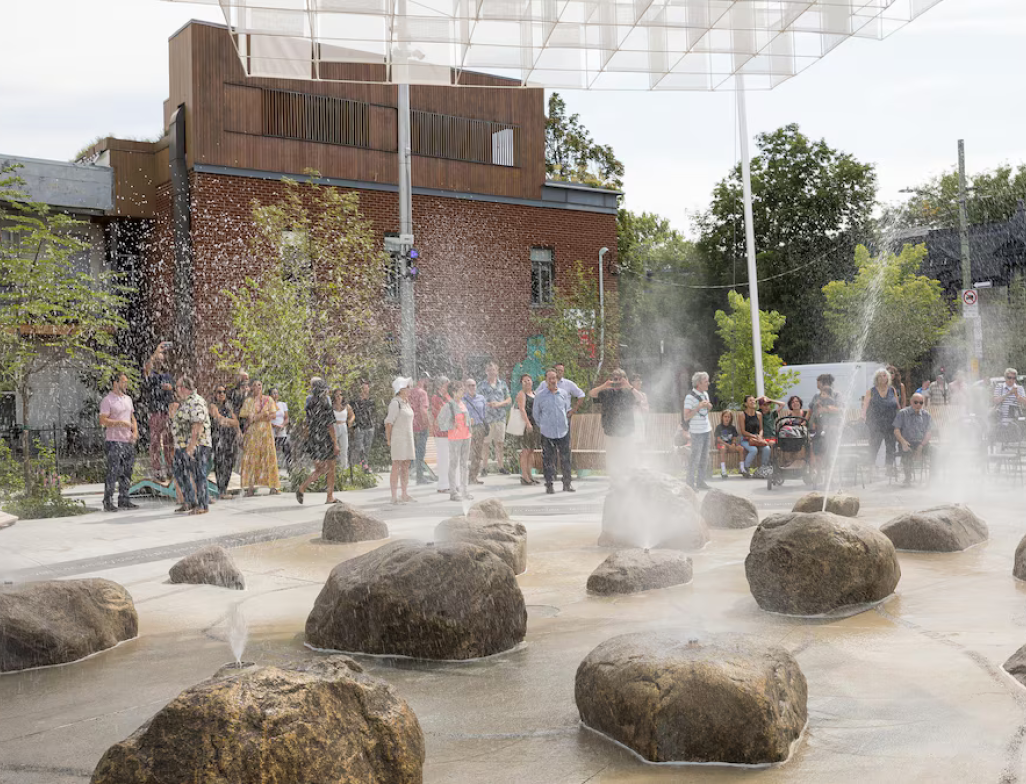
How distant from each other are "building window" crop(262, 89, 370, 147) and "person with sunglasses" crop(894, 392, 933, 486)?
51.5 ft

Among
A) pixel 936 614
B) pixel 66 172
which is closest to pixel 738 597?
pixel 936 614

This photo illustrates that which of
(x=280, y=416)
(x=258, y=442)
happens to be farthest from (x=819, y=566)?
(x=280, y=416)

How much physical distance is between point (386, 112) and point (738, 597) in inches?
839

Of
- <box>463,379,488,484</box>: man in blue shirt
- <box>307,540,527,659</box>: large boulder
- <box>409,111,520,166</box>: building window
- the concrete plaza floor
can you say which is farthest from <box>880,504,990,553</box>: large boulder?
<box>409,111,520,166</box>: building window

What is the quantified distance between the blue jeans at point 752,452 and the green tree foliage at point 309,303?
6567mm

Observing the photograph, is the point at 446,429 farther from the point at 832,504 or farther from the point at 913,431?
the point at 913,431

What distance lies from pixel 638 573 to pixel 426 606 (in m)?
2.30

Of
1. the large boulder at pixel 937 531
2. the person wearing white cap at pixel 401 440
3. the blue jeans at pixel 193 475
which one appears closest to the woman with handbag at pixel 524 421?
the person wearing white cap at pixel 401 440

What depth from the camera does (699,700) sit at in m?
4.20

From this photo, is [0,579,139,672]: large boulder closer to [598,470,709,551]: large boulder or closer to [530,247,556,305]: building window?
[598,470,709,551]: large boulder

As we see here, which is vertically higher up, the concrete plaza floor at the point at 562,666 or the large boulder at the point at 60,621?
the large boulder at the point at 60,621

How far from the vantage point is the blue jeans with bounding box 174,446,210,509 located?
12.6 metres

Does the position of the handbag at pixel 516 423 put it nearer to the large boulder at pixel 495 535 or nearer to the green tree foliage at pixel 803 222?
the large boulder at pixel 495 535

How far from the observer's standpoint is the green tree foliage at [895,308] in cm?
3747
